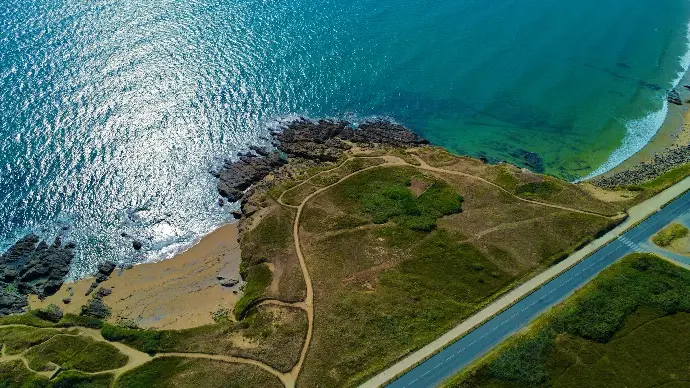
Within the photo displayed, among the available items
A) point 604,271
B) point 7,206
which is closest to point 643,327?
point 604,271

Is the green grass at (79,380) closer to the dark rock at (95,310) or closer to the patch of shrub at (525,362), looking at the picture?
the dark rock at (95,310)

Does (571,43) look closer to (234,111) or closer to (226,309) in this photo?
(234,111)

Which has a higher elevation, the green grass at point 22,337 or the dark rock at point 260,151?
the dark rock at point 260,151

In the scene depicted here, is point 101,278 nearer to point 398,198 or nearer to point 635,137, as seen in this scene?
point 398,198

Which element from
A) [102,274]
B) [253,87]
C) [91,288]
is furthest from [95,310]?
[253,87]

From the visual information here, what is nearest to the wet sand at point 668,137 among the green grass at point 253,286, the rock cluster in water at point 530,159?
the rock cluster in water at point 530,159

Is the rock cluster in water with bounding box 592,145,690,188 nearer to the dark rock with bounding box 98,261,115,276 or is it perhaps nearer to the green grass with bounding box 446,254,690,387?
the green grass with bounding box 446,254,690,387
